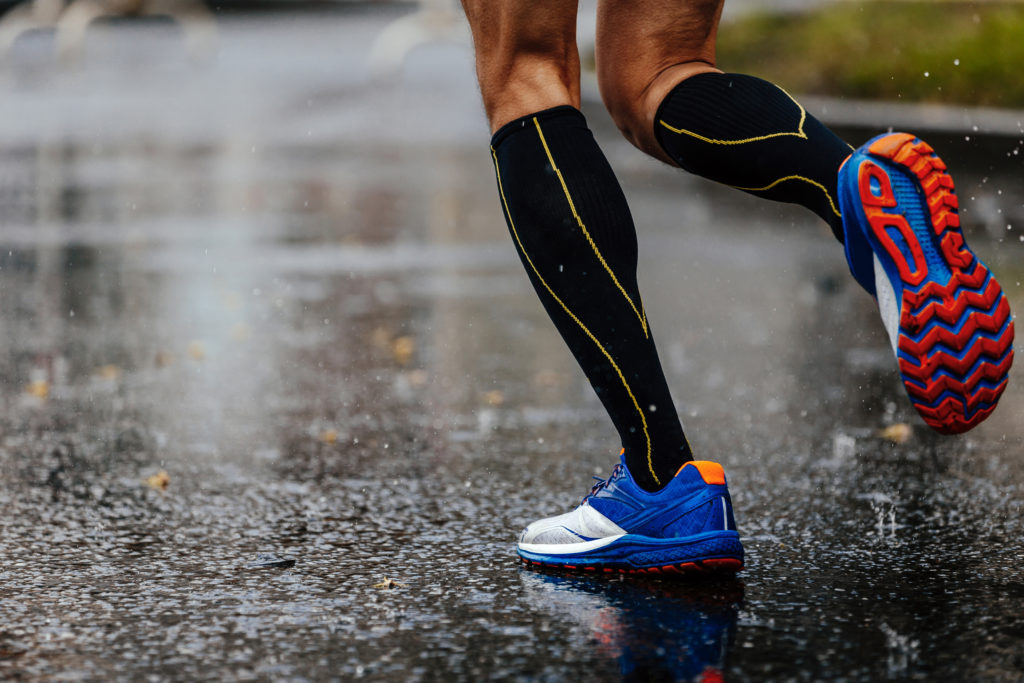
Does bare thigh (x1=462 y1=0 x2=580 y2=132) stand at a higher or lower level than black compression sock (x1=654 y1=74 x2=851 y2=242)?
higher

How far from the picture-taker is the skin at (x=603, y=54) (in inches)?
Result: 95.9

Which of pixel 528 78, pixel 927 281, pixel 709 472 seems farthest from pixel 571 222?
pixel 927 281

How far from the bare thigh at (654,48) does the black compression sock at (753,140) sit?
0.17ft

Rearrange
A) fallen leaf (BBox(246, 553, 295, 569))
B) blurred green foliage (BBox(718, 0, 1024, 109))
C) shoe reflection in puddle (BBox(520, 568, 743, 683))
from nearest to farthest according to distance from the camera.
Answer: shoe reflection in puddle (BBox(520, 568, 743, 683))
fallen leaf (BBox(246, 553, 295, 569))
blurred green foliage (BBox(718, 0, 1024, 109))

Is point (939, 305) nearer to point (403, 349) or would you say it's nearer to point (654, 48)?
point (654, 48)

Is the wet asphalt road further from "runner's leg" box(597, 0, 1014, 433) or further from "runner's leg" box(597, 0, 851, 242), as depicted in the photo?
"runner's leg" box(597, 0, 851, 242)

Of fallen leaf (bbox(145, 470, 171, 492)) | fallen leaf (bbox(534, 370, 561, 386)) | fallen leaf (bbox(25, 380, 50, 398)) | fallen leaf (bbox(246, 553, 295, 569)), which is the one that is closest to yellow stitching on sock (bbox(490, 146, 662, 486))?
fallen leaf (bbox(246, 553, 295, 569))

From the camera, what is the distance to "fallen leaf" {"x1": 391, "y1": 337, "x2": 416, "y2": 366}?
4922 millimetres

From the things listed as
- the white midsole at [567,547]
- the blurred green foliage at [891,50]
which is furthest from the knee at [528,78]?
the blurred green foliage at [891,50]

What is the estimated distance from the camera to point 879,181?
2.30m

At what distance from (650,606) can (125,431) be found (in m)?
1.99

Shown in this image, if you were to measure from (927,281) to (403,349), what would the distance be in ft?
9.86

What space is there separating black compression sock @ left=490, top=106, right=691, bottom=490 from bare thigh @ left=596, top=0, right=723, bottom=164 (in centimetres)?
23

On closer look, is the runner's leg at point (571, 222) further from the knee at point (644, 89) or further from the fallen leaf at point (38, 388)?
the fallen leaf at point (38, 388)
